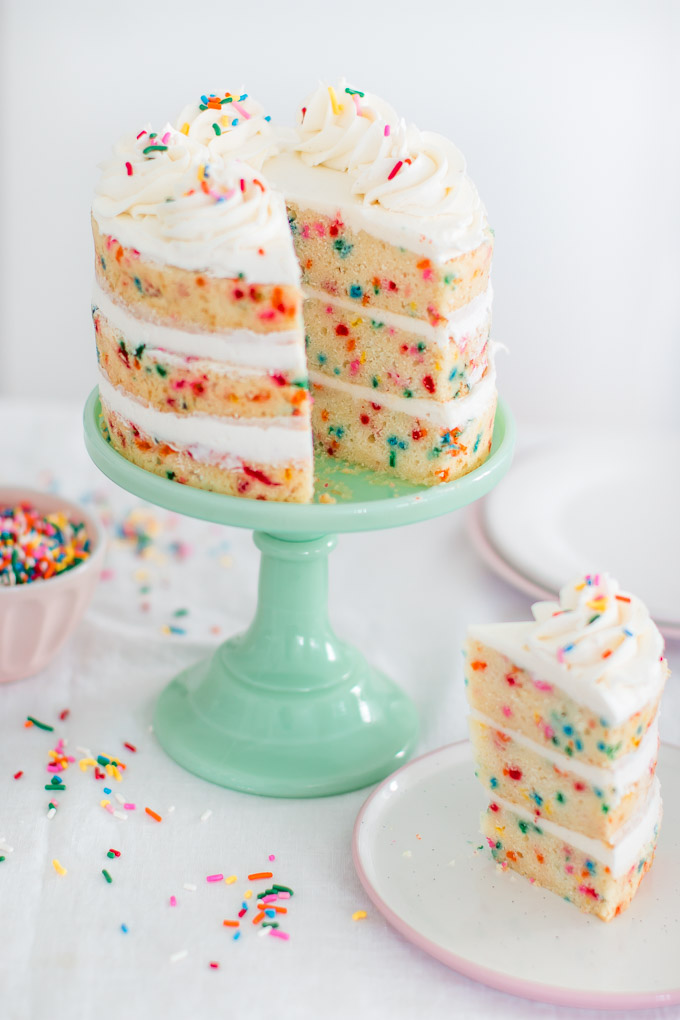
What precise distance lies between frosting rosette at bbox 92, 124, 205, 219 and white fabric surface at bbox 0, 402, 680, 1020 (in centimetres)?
74

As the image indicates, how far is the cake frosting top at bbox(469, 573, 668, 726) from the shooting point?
4.03 ft

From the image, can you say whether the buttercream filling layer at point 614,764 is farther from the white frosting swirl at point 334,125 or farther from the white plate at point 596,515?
the white frosting swirl at point 334,125

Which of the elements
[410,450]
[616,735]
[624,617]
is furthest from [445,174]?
[616,735]

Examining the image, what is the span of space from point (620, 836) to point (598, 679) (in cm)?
20

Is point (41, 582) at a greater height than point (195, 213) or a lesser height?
lesser

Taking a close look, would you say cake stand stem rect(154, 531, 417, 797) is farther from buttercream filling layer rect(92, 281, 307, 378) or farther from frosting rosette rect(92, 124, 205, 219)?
frosting rosette rect(92, 124, 205, 219)

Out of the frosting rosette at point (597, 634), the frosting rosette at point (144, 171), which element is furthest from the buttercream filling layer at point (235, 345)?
the frosting rosette at point (597, 634)

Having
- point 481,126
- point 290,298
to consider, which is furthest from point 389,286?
point 481,126

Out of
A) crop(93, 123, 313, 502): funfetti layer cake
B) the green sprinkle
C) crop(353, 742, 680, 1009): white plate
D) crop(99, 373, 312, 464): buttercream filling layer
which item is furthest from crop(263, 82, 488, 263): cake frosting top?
the green sprinkle

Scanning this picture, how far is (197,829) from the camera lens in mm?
1481

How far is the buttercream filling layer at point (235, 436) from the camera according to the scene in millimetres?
1368

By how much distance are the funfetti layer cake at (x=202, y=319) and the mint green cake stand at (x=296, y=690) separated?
10 centimetres

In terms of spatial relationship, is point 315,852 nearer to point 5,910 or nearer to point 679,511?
point 5,910

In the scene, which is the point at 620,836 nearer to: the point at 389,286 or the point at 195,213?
the point at 389,286
